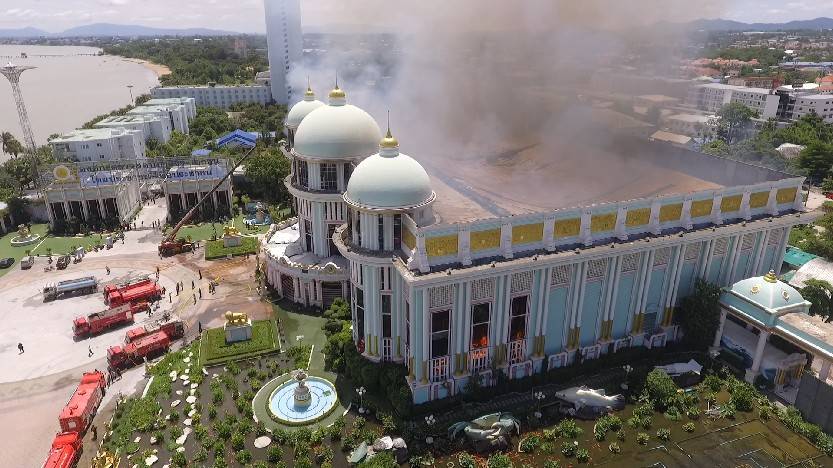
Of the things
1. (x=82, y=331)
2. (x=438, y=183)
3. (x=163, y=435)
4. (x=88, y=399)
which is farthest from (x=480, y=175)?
(x=82, y=331)

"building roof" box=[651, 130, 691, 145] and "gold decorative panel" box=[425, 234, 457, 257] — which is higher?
"building roof" box=[651, 130, 691, 145]

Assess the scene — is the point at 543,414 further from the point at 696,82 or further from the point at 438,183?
the point at 696,82

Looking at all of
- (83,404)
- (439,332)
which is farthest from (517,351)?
(83,404)

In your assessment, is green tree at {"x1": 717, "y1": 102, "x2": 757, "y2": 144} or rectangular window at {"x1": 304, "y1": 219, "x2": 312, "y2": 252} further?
green tree at {"x1": 717, "y1": 102, "x2": 757, "y2": 144}

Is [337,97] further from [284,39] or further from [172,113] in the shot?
[284,39]

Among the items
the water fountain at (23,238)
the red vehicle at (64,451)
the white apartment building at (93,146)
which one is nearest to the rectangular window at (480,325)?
the red vehicle at (64,451)

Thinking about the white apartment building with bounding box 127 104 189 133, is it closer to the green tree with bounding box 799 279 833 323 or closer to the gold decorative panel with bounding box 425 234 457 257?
the gold decorative panel with bounding box 425 234 457 257

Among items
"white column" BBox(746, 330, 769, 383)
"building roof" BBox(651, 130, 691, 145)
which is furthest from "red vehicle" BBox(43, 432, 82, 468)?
"building roof" BBox(651, 130, 691, 145)

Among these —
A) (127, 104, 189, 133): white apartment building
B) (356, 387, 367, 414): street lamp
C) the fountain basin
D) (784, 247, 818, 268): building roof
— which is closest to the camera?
the fountain basin
